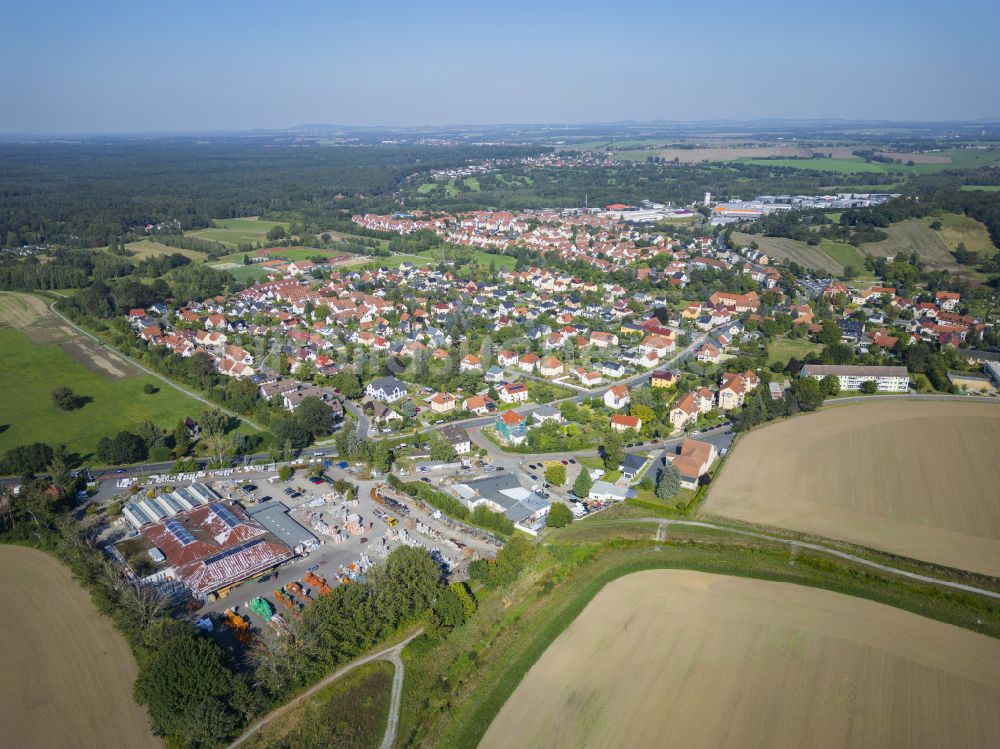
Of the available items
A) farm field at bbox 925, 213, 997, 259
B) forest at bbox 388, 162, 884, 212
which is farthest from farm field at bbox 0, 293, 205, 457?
farm field at bbox 925, 213, 997, 259

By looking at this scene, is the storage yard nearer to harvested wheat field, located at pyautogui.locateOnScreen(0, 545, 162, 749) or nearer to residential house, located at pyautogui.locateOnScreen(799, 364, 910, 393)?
harvested wheat field, located at pyautogui.locateOnScreen(0, 545, 162, 749)

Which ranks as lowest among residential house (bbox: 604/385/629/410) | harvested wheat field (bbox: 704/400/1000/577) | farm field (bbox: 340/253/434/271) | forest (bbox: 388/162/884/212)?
harvested wheat field (bbox: 704/400/1000/577)

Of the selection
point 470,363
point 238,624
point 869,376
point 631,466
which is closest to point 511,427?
point 631,466

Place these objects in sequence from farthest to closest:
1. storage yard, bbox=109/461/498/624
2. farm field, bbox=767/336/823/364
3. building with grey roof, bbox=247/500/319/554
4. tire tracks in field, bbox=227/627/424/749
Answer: farm field, bbox=767/336/823/364, building with grey roof, bbox=247/500/319/554, storage yard, bbox=109/461/498/624, tire tracks in field, bbox=227/627/424/749

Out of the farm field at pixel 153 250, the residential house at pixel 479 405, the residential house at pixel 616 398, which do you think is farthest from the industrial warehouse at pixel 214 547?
the farm field at pixel 153 250

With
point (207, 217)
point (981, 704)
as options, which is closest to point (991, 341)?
point (981, 704)

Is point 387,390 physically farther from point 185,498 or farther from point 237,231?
point 237,231

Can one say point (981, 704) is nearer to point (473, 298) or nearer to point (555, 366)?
point (555, 366)
